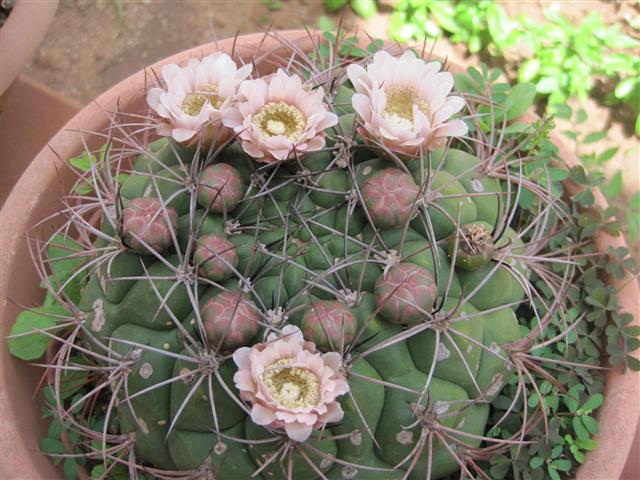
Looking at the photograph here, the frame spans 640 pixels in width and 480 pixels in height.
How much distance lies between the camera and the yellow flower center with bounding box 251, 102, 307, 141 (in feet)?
3.08

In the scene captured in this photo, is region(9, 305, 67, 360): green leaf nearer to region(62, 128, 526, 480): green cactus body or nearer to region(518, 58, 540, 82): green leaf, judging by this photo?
region(62, 128, 526, 480): green cactus body

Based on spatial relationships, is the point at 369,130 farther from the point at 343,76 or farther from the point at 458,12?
the point at 458,12

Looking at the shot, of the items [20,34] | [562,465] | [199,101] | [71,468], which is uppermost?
[199,101]

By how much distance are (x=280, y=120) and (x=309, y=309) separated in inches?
11.1

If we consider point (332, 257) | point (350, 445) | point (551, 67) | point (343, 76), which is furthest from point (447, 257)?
point (551, 67)

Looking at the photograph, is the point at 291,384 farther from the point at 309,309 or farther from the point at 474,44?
the point at 474,44

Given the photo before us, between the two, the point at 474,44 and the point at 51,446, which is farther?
the point at 474,44

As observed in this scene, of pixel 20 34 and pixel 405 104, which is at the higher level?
pixel 405 104

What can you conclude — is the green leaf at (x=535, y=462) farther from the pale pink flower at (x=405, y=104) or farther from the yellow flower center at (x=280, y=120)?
the yellow flower center at (x=280, y=120)

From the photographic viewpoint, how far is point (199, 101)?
3.25 feet

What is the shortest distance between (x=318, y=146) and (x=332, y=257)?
6.1 inches

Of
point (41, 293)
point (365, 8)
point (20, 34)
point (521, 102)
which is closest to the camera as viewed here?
point (41, 293)

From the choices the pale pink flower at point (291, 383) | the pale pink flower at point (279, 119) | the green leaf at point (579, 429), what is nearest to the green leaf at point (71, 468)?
the pale pink flower at point (291, 383)

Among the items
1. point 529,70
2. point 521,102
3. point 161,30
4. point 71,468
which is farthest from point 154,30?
point 71,468
